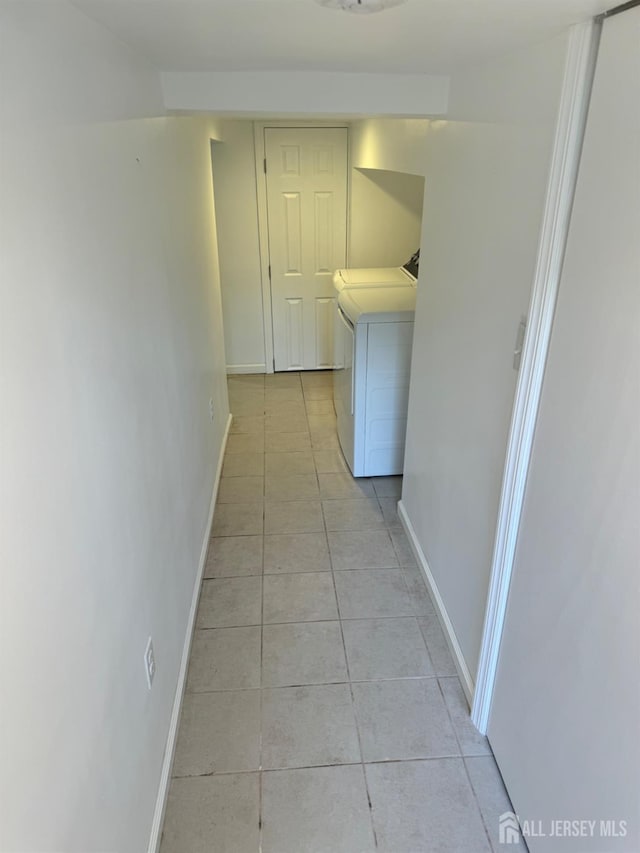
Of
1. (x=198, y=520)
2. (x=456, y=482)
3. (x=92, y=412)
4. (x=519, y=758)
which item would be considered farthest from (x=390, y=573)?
(x=92, y=412)

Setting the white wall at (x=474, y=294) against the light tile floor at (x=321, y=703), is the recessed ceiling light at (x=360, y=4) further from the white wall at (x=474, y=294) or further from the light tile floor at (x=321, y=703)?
the light tile floor at (x=321, y=703)

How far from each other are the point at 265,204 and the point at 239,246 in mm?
392

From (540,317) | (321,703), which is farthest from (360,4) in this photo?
(321,703)

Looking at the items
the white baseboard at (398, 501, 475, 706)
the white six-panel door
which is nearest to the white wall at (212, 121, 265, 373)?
A: the white six-panel door

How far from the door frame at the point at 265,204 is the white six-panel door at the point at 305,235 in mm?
31

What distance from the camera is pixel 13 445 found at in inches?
32.9

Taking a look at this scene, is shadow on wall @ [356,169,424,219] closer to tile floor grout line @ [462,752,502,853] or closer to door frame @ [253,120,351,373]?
door frame @ [253,120,351,373]

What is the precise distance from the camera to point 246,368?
5141 millimetres

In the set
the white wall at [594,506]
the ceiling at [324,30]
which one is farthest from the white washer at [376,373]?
the white wall at [594,506]

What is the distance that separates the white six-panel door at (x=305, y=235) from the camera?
4406mm

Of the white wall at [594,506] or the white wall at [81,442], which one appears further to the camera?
the white wall at [594,506]

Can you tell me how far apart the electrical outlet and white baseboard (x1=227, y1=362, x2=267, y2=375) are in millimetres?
3658

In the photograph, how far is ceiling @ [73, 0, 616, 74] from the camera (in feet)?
3.48

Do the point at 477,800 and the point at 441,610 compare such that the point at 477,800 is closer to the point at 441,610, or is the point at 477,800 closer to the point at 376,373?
the point at 441,610
